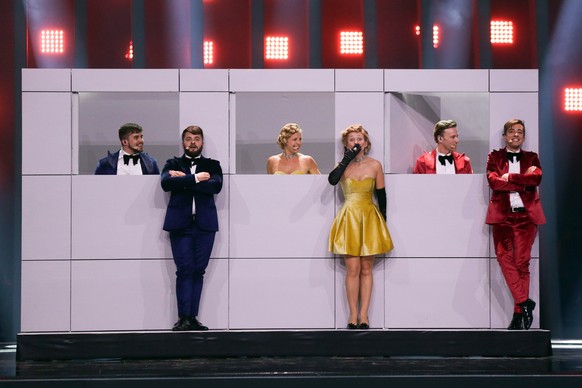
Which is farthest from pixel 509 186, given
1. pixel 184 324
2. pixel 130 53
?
pixel 130 53

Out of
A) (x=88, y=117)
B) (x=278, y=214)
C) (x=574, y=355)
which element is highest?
(x=88, y=117)

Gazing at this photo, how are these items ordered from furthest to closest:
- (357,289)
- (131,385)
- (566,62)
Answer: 1. (566,62)
2. (357,289)
3. (131,385)

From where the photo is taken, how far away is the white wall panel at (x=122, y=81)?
7324mm

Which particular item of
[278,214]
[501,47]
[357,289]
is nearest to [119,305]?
[278,214]

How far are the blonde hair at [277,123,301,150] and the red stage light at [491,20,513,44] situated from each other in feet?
9.41

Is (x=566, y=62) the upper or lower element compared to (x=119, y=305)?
upper

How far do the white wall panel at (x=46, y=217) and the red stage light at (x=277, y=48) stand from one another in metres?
2.80

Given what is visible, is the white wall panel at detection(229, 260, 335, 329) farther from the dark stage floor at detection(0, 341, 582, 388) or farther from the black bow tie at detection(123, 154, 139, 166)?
the black bow tie at detection(123, 154, 139, 166)

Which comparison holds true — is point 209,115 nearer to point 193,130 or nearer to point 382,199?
point 193,130

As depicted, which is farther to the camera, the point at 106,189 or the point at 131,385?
the point at 106,189

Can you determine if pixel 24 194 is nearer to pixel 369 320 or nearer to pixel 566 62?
pixel 369 320

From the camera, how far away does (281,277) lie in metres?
7.32

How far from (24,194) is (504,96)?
13.2 ft

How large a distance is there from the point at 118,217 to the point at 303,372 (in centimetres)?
219
